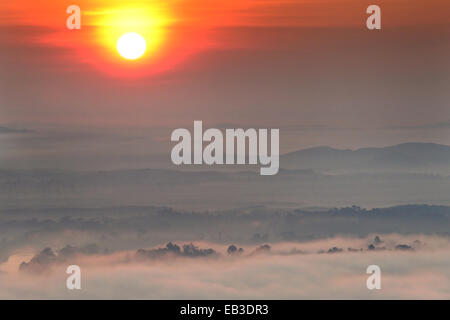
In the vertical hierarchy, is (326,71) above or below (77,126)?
above

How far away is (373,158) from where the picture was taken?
472cm

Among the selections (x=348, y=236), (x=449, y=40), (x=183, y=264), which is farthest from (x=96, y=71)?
(x=449, y=40)

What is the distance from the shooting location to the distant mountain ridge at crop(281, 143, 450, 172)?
15.4ft

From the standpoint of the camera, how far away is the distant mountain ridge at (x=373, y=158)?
15.4 ft

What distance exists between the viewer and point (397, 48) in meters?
4.73

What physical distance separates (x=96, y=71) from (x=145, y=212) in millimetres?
1057

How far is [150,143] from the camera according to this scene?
4680mm

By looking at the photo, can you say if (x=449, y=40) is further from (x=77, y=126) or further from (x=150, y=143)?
(x=77, y=126)
